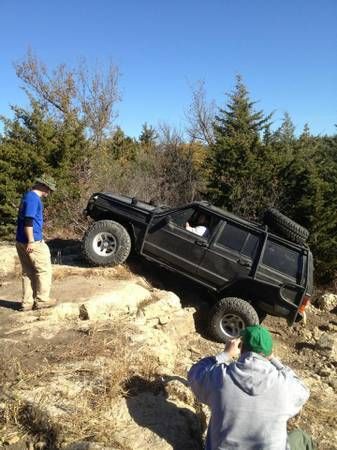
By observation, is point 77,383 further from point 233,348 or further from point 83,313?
point 83,313

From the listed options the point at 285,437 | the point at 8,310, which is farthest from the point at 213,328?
the point at 285,437

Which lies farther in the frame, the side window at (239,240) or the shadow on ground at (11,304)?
the side window at (239,240)

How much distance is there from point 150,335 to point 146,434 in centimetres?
202

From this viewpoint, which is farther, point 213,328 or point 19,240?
point 213,328

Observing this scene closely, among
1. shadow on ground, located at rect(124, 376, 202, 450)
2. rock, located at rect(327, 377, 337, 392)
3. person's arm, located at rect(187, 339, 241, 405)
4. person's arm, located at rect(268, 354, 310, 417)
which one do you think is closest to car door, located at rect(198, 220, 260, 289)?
rock, located at rect(327, 377, 337, 392)

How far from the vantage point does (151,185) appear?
678 inches

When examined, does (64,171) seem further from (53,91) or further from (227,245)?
(53,91)

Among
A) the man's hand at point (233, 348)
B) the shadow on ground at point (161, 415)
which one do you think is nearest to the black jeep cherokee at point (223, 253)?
the shadow on ground at point (161, 415)

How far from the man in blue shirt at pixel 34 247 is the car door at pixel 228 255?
290 centimetres

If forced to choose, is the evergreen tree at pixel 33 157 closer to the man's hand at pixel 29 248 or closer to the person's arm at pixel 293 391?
the man's hand at pixel 29 248

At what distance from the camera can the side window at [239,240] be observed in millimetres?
7852

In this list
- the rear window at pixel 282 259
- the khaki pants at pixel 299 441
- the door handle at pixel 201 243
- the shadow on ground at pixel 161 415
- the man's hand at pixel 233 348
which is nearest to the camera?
the khaki pants at pixel 299 441

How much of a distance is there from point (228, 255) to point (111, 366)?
3863 mm

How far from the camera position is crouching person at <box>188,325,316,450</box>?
2.85m
